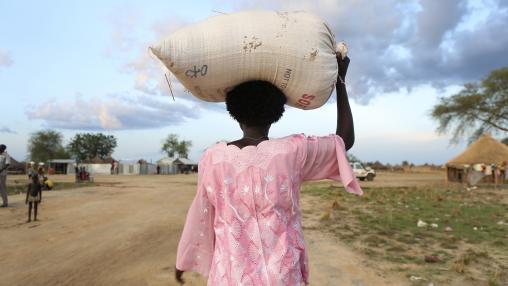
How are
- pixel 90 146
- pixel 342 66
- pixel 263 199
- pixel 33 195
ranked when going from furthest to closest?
Answer: pixel 90 146
pixel 33 195
pixel 342 66
pixel 263 199

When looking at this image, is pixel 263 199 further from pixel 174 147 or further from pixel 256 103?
pixel 174 147

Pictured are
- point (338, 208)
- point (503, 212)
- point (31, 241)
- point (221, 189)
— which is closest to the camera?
point (221, 189)

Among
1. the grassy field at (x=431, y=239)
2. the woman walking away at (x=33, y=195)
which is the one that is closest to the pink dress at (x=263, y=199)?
the grassy field at (x=431, y=239)

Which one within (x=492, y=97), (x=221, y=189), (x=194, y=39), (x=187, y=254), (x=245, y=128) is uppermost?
(x=492, y=97)

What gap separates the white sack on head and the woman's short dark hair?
34 millimetres

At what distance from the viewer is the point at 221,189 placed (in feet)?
5.59

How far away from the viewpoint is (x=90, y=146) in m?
82.8

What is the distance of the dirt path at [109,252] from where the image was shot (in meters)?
5.03

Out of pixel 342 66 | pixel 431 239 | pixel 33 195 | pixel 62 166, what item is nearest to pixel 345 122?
pixel 342 66

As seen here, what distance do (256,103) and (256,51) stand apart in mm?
211

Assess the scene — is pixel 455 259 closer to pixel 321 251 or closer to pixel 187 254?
pixel 321 251

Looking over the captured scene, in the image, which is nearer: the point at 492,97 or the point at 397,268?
the point at 397,268

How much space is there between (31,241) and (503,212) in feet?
34.3

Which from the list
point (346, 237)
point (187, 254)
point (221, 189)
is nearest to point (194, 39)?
point (221, 189)
